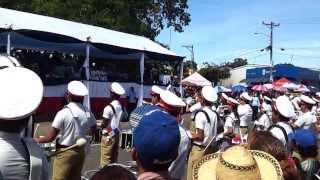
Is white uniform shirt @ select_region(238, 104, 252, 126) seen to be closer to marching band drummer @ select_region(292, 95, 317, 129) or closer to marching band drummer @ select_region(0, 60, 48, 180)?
marching band drummer @ select_region(292, 95, 317, 129)

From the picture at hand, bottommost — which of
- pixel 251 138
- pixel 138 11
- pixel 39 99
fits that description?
pixel 251 138

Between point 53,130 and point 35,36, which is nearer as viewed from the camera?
point 53,130

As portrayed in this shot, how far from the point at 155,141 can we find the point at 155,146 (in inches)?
1.0

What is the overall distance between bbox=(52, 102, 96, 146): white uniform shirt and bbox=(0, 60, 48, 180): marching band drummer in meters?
4.26

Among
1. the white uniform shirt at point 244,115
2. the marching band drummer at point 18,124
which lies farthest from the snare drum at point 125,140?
the marching band drummer at point 18,124

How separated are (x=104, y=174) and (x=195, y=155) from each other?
6336 millimetres

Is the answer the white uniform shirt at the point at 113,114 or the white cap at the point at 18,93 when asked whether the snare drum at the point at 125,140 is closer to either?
the white uniform shirt at the point at 113,114

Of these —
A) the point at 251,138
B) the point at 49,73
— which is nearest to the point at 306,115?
the point at 251,138

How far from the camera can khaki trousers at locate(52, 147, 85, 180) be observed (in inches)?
305

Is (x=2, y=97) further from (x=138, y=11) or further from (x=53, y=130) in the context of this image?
(x=138, y=11)

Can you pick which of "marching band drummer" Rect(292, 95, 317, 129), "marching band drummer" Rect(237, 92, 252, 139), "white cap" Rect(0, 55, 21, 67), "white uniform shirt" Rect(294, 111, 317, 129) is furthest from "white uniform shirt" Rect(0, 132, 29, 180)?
"marching band drummer" Rect(237, 92, 252, 139)

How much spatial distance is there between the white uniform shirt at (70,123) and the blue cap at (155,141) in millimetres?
4929

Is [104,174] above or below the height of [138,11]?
below

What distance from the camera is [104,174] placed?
250cm
